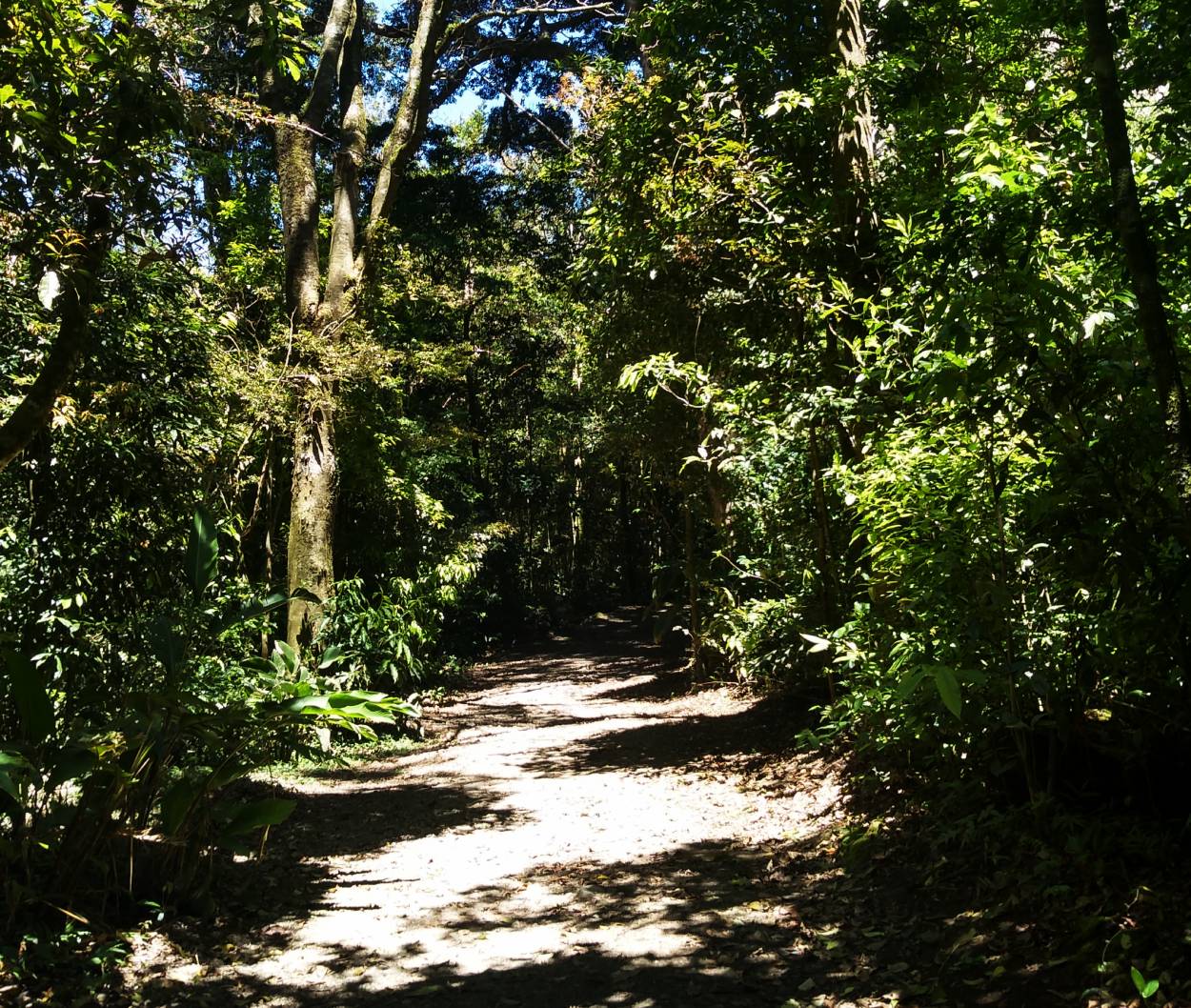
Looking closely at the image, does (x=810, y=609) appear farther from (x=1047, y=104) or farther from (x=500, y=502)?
(x=500, y=502)

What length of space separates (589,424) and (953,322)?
16137mm

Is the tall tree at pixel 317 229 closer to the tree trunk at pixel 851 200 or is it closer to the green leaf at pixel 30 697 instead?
the tree trunk at pixel 851 200

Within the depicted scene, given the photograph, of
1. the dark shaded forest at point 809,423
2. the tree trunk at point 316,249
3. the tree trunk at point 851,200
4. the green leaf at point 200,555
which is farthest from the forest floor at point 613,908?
the tree trunk at point 316,249

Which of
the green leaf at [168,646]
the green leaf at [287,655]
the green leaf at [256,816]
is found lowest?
the green leaf at [256,816]

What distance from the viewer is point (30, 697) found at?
13.1ft

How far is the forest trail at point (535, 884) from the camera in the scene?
13.0ft

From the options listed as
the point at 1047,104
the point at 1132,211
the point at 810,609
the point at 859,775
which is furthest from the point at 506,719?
the point at 1132,211

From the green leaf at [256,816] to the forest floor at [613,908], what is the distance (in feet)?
1.68

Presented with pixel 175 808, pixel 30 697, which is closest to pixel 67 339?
pixel 30 697

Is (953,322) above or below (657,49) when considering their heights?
below

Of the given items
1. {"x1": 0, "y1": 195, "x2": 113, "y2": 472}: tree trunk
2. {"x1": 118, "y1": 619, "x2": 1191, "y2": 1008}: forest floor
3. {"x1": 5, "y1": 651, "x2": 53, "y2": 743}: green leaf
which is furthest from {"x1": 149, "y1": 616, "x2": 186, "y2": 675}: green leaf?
{"x1": 118, "y1": 619, "x2": 1191, "y2": 1008}: forest floor

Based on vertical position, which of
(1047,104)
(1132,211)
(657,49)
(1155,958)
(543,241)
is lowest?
(1155,958)

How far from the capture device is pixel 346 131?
511 inches

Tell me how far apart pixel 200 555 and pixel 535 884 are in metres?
2.70
